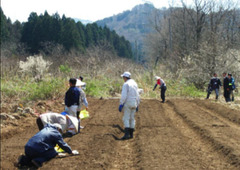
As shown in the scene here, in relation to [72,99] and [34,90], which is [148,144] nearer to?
[72,99]

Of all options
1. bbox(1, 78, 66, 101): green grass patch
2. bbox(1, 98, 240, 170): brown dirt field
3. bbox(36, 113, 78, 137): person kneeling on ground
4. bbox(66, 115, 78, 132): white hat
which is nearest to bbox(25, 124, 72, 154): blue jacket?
bbox(1, 98, 240, 170): brown dirt field

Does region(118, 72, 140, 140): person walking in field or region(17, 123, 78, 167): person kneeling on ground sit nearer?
region(17, 123, 78, 167): person kneeling on ground

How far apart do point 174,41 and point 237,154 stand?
38848 mm

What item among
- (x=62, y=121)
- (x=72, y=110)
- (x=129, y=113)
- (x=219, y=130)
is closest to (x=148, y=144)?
(x=129, y=113)

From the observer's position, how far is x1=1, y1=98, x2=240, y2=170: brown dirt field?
5789 millimetres

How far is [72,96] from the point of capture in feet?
27.2

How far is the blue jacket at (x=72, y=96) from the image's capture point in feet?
27.1

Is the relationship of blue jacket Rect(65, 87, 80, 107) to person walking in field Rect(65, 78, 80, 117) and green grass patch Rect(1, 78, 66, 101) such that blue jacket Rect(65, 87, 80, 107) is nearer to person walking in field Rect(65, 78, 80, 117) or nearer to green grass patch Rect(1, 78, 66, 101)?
person walking in field Rect(65, 78, 80, 117)

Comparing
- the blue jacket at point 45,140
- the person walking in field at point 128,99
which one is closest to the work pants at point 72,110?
the person walking in field at point 128,99

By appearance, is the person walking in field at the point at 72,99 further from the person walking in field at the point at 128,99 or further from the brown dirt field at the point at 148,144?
the person walking in field at the point at 128,99

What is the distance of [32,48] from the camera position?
47094 mm

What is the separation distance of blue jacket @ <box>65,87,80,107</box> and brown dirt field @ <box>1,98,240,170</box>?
0.98 meters

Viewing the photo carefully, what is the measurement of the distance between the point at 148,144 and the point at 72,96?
2.67 m

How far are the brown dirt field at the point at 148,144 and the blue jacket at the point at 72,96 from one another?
981 mm
